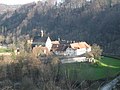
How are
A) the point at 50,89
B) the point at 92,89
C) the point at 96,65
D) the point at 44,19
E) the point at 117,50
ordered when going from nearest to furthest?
the point at 50,89 < the point at 92,89 < the point at 96,65 < the point at 117,50 < the point at 44,19

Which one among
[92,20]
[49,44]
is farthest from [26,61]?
[92,20]

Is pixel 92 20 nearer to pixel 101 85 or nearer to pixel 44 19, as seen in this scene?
pixel 44 19

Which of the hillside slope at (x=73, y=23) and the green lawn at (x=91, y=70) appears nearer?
the green lawn at (x=91, y=70)

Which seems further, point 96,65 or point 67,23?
point 67,23

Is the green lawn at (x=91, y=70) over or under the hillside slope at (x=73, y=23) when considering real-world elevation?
under

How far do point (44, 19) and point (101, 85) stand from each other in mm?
49106

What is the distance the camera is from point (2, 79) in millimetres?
25844

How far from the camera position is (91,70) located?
29719 mm

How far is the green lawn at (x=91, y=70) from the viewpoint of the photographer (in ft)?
87.0

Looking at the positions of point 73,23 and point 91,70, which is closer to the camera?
point 91,70

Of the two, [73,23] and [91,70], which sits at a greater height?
[73,23]

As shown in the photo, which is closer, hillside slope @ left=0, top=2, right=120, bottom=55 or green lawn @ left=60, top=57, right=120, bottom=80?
green lawn @ left=60, top=57, right=120, bottom=80

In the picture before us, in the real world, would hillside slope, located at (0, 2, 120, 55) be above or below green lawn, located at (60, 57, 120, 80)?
above

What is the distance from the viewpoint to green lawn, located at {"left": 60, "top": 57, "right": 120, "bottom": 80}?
26.5 m
